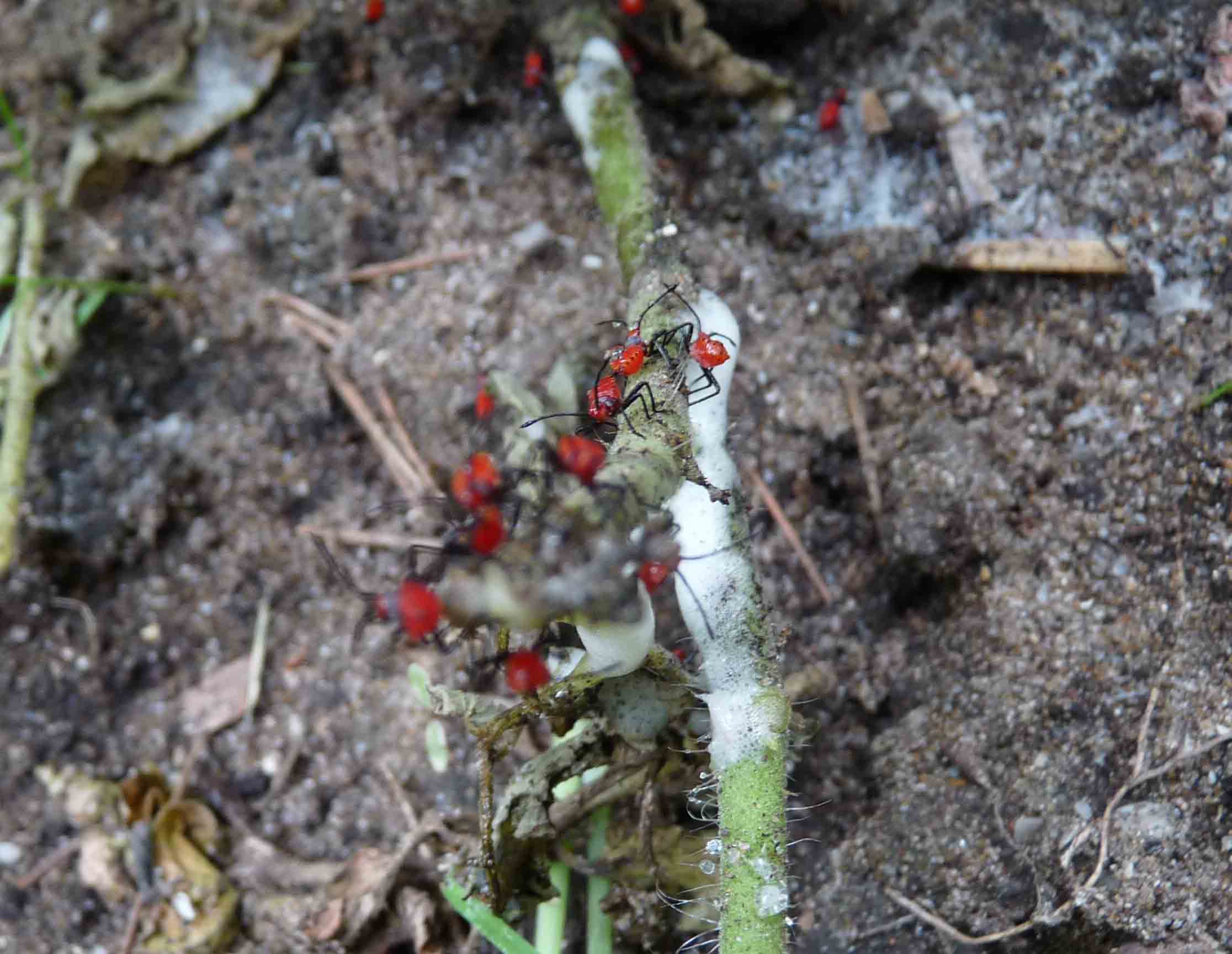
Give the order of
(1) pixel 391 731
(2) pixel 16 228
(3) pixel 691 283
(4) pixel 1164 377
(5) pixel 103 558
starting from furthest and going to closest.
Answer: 1. (2) pixel 16 228
2. (5) pixel 103 558
3. (1) pixel 391 731
4. (4) pixel 1164 377
5. (3) pixel 691 283

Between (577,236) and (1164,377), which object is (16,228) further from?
(1164,377)

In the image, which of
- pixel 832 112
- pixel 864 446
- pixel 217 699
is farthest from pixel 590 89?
pixel 217 699

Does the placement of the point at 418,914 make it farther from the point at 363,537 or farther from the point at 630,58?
the point at 630,58

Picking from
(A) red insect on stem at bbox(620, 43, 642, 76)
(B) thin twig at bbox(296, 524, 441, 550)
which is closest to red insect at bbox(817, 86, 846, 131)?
(A) red insect on stem at bbox(620, 43, 642, 76)

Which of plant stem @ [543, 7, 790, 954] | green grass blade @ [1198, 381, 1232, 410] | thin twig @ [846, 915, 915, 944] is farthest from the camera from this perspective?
green grass blade @ [1198, 381, 1232, 410]

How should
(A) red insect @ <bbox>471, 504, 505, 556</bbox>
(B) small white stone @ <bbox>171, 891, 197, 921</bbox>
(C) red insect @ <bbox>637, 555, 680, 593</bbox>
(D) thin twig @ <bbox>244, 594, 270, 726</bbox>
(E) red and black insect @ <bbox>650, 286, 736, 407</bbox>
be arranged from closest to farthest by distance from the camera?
(A) red insect @ <bbox>471, 504, 505, 556</bbox> → (C) red insect @ <bbox>637, 555, 680, 593</bbox> → (E) red and black insect @ <bbox>650, 286, 736, 407</bbox> → (B) small white stone @ <bbox>171, 891, 197, 921</bbox> → (D) thin twig @ <bbox>244, 594, 270, 726</bbox>

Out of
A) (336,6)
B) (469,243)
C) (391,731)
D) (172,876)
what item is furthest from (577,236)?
(172,876)

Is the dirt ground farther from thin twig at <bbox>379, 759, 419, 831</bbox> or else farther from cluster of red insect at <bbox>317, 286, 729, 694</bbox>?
cluster of red insect at <bbox>317, 286, 729, 694</bbox>
